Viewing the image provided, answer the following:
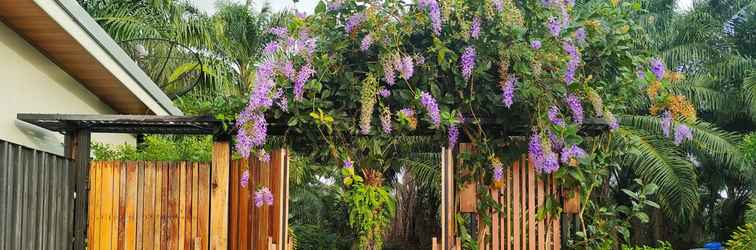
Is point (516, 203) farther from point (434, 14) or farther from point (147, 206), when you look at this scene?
point (147, 206)

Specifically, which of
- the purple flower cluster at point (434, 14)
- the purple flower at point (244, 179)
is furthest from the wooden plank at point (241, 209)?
the purple flower cluster at point (434, 14)

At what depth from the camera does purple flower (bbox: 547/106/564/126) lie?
4625mm

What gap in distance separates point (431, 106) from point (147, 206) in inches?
72.6

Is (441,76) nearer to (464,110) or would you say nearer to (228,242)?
(464,110)

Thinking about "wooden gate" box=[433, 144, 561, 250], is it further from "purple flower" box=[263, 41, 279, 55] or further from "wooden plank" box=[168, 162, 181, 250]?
"wooden plank" box=[168, 162, 181, 250]

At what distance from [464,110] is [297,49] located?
100 centimetres

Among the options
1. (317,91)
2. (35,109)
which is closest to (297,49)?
(317,91)

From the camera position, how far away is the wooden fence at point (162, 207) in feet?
16.6

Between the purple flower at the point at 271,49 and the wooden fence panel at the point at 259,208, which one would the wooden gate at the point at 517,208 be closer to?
the wooden fence panel at the point at 259,208

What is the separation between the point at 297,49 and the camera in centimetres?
475

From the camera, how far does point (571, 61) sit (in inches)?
181

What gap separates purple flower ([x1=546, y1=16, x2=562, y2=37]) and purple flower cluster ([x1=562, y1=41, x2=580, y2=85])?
0.30 ft

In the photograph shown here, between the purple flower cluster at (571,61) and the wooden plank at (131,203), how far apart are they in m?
2.59

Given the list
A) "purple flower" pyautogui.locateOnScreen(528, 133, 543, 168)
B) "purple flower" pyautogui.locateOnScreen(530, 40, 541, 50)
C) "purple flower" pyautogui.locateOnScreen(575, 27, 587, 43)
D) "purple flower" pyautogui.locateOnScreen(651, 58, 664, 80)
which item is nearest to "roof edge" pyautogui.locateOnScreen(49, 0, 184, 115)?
"purple flower" pyautogui.locateOnScreen(530, 40, 541, 50)
